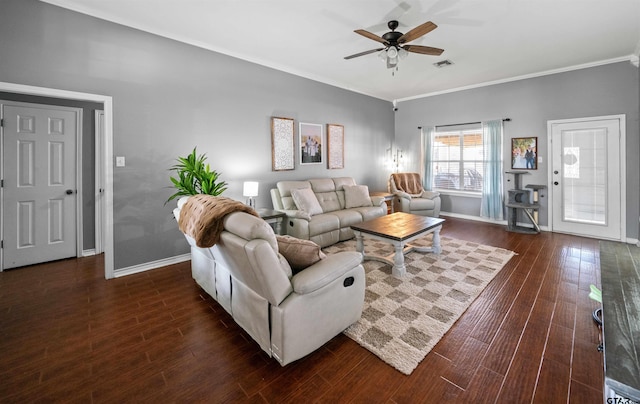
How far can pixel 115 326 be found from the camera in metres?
2.38

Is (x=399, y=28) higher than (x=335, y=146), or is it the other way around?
(x=399, y=28)

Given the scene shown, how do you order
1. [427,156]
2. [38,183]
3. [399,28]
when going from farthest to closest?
[427,156]
[38,183]
[399,28]

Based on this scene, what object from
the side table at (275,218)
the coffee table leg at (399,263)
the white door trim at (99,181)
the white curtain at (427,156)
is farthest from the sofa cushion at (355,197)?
the white door trim at (99,181)

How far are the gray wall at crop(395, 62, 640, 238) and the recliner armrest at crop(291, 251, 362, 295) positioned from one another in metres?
5.33

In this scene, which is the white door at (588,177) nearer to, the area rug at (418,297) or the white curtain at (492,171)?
the white curtain at (492,171)

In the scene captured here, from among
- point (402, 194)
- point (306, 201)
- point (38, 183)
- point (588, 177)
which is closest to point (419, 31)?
point (306, 201)

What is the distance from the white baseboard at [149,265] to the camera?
3.44 m

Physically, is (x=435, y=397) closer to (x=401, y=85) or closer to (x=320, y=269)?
(x=320, y=269)

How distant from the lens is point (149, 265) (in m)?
3.67

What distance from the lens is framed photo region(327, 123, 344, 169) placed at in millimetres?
5894

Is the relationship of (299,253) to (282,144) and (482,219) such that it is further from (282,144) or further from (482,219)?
(482,219)

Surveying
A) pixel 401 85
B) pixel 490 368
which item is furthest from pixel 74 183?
pixel 401 85

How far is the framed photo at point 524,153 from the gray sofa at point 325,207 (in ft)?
9.68

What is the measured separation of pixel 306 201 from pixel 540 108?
483cm
